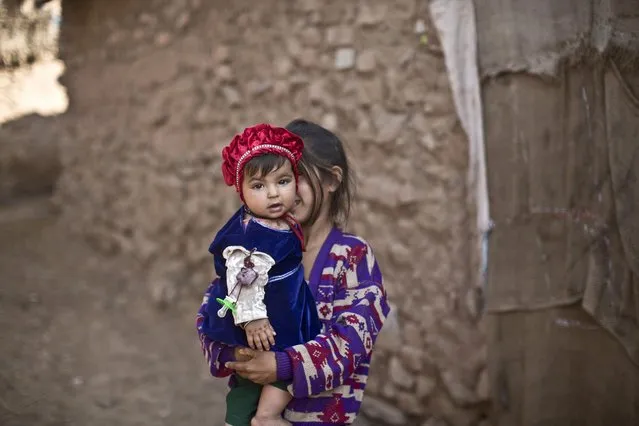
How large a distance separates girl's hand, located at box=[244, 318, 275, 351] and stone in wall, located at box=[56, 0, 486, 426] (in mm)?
1861

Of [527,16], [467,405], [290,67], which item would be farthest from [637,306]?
[290,67]

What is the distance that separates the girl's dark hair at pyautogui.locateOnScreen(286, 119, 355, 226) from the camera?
6.40ft

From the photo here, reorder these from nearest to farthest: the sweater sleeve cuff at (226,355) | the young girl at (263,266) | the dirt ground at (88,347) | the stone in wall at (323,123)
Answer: the young girl at (263,266) → the sweater sleeve cuff at (226,355) → the stone in wall at (323,123) → the dirt ground at (88,347)

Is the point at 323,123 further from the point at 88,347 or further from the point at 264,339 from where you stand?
the point at 264,339

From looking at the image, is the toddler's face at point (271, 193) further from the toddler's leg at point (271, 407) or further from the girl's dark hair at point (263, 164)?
the toddler's leg at point (271, 407)

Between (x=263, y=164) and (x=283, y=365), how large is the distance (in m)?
0.49

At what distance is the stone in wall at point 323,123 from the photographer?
140 inches

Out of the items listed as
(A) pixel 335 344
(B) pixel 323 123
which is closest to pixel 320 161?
(A) pixel 335 344

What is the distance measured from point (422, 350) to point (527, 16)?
1.66 m

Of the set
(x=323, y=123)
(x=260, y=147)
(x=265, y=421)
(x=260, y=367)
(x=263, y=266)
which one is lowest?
(x=265, y=421)

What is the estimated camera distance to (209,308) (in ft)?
6.19

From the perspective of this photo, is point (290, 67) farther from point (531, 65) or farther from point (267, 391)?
point (267, 391)

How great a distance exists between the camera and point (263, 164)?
5.86 feet

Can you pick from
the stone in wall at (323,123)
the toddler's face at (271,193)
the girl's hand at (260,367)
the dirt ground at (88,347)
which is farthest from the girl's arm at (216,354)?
the dirt ground at (88,347)
